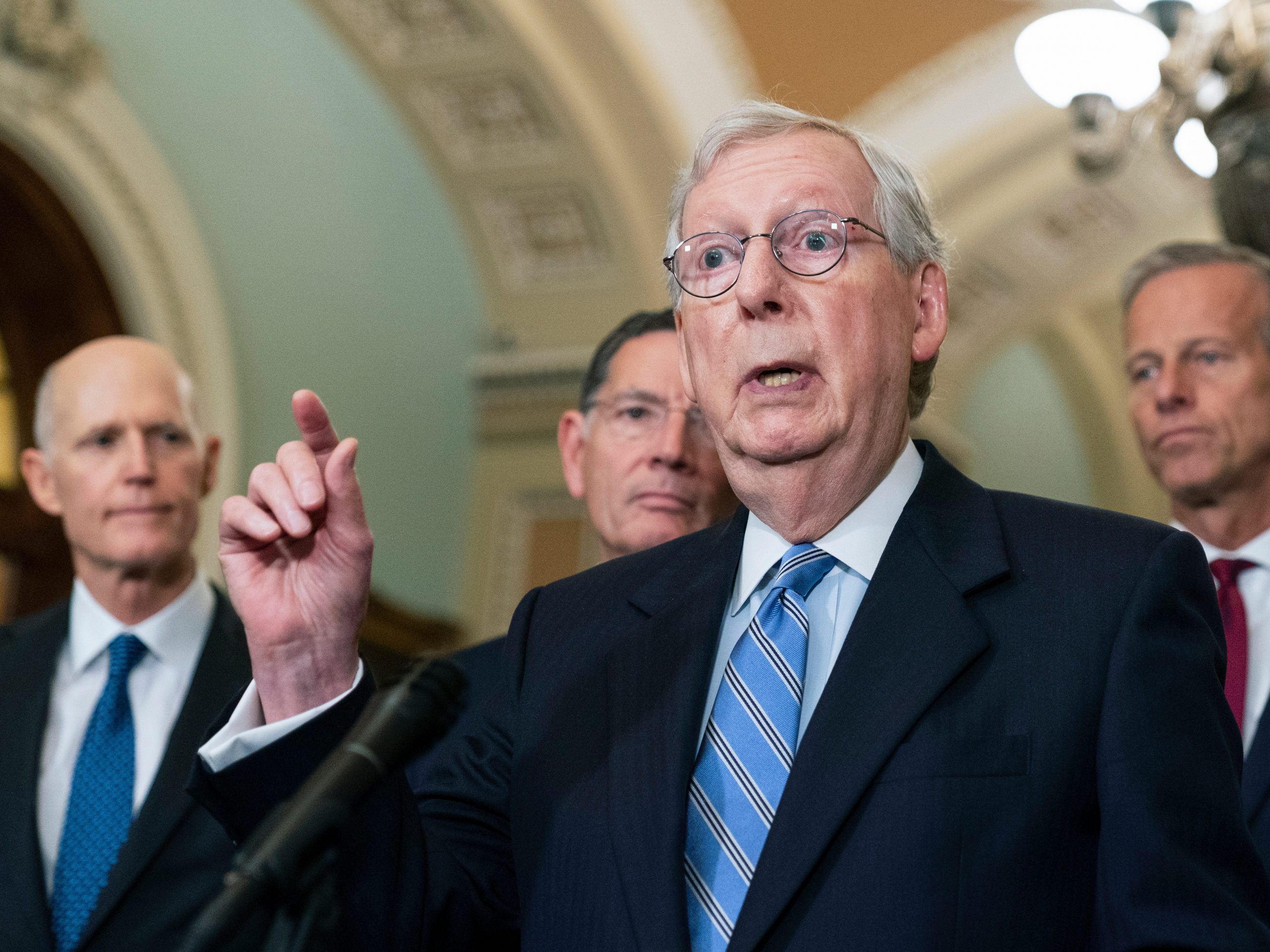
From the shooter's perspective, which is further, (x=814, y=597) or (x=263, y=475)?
(x=814, y=597)

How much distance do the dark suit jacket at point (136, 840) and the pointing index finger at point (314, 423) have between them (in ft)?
3.38

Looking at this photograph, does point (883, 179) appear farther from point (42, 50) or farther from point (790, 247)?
point (42, 50)

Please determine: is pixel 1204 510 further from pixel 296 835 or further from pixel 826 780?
pixel 296 835

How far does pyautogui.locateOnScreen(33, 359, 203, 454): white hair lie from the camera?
2.89m

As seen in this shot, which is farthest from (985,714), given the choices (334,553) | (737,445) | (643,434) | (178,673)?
(178,673)

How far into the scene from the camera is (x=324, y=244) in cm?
653

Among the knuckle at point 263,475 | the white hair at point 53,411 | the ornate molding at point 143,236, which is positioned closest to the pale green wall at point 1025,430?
the ornate molding at point 143,236

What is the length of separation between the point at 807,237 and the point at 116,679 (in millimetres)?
1642

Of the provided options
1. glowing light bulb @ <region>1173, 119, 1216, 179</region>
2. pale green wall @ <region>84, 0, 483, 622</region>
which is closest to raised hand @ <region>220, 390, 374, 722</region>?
glowing light bulb @ <region>1173, 119, 1216, 179</region>

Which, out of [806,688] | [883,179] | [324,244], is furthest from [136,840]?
[324,244]

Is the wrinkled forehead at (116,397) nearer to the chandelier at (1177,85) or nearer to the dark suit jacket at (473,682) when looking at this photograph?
the dark suit jacket at (473,682)

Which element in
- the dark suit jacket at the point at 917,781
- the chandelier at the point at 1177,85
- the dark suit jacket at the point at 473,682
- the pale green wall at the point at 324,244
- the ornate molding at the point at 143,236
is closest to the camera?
the dark suit jacket at the point at 917,781

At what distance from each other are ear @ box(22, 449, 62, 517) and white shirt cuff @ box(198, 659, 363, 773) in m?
1.60

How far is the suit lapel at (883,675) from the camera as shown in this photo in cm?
130
